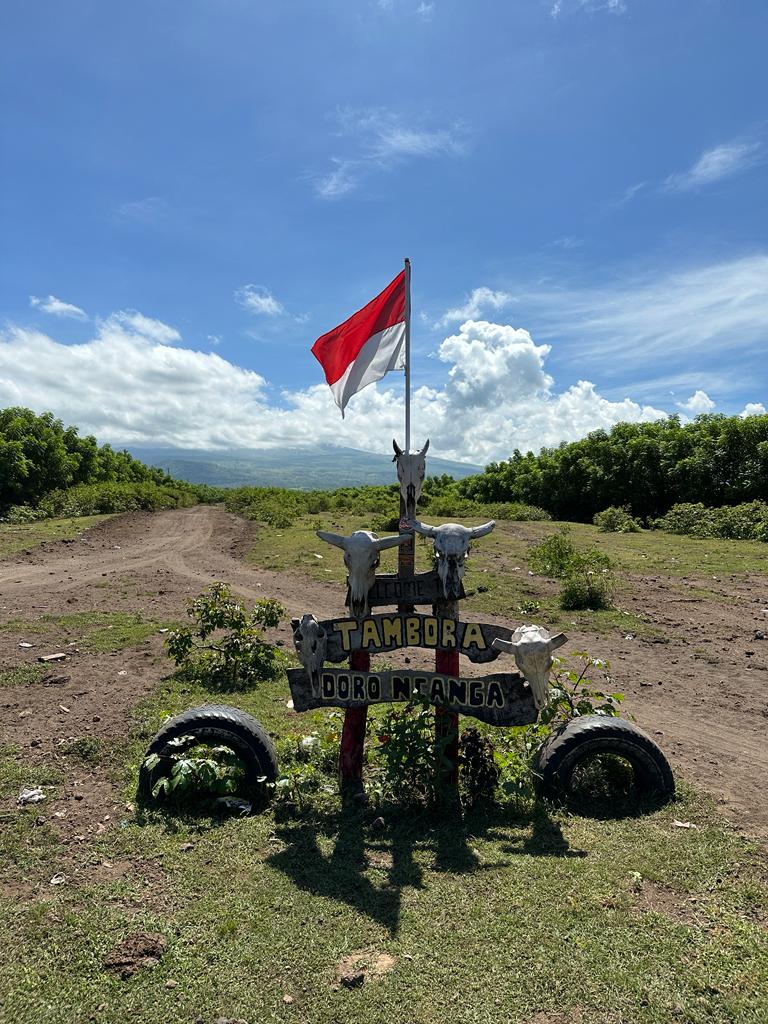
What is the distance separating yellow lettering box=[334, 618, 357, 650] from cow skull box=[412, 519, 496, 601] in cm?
88

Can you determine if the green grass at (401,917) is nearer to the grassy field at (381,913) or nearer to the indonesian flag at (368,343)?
the grassy field at (381,913)

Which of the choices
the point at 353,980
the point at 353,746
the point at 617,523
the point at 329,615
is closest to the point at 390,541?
the point at 353,746

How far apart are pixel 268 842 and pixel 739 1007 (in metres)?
3.12

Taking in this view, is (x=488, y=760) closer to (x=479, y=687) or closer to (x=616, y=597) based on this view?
(x=479, y=687)

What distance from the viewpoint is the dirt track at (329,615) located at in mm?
6070

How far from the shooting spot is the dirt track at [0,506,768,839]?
607cm

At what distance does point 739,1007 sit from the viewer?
3014 millimetres

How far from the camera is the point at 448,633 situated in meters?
5.36

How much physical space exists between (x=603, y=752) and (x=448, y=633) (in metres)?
1.67

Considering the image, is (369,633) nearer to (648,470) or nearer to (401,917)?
(401,917)

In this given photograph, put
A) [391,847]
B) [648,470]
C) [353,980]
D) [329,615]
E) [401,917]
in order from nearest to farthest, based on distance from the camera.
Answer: [353,980], [401,917], [391,847], [329,615], [648,470]

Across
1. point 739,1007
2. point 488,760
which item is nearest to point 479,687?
point 488,760

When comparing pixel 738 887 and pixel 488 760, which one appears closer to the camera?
pixel 738 887

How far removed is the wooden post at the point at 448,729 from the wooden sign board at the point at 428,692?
0.12 meters
